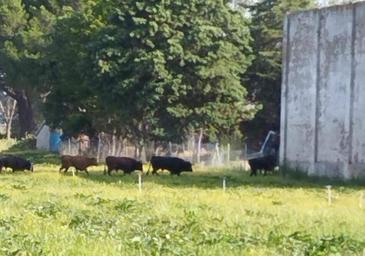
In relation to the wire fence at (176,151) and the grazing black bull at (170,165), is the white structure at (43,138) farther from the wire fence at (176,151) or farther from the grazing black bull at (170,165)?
the grazing black bull at (170,165)

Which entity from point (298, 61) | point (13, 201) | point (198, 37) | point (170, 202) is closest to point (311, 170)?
point (298, 61)

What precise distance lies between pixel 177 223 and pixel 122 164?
76.0 feet

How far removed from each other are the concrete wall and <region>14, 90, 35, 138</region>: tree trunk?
120 ft

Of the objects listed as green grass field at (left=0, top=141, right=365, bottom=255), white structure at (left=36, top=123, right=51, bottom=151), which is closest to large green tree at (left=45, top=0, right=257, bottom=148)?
green grass field at (left=0, top=141, right=365, bottom=255)

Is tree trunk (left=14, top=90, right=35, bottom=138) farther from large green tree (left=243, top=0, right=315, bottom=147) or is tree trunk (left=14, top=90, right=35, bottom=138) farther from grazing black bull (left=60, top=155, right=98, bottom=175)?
grazing black bull (left=60, top=155, right=98, bottom=175)

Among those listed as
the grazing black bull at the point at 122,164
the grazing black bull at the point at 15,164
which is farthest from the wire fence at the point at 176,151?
the grazing black bull at the point at 15,164

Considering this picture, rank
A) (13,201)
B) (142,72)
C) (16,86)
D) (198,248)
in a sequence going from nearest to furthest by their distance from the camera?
(198,248), (13,201), (142,72), (16,86)

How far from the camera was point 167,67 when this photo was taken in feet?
146

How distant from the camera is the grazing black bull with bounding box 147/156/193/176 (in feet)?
122

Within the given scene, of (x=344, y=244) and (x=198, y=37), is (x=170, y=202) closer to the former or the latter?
(x=344, y=244)

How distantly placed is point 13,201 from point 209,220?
555 cm

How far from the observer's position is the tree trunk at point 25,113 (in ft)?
232

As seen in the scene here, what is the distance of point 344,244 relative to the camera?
34.0 ft

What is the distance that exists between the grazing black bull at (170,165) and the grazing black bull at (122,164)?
77 cm
